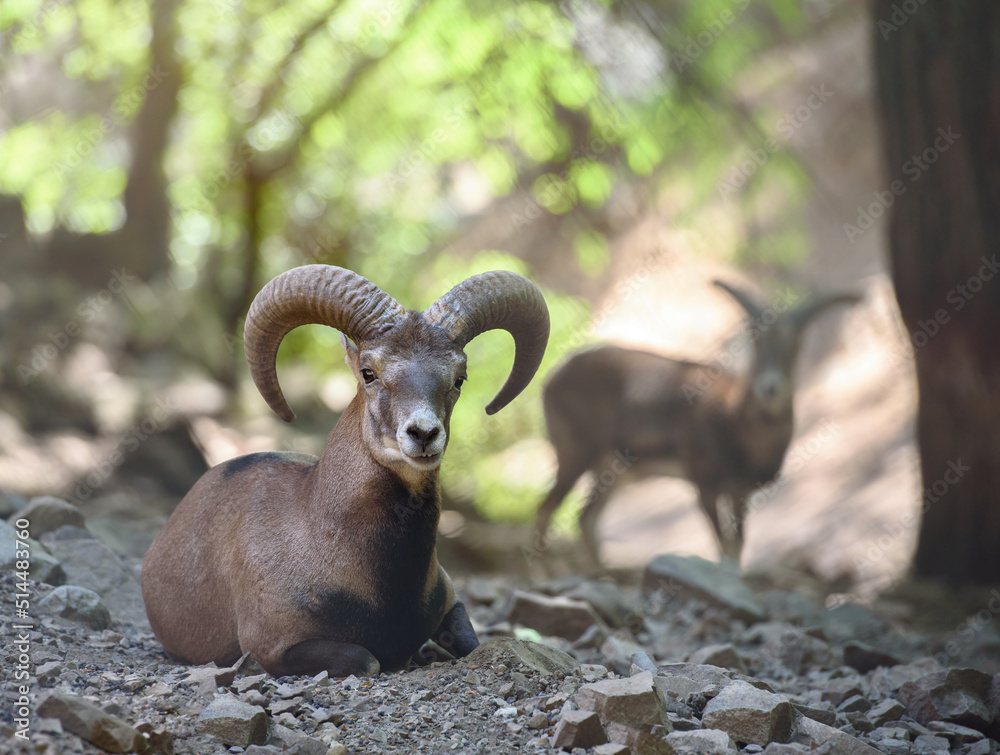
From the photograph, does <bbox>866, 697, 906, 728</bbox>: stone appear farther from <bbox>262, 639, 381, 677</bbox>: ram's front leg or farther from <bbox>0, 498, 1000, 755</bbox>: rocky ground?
<bbox>262, 639, 381, 677</bbox>: ram's front leg

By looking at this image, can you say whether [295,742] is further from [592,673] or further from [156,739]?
[592,673]

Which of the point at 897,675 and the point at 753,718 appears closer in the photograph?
the point at 753,718

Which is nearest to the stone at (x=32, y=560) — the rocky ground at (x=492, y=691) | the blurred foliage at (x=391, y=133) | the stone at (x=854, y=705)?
the rocky ground at (x=492, y=691)

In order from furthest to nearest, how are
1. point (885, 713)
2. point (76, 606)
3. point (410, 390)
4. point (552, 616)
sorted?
point (552, 616), point (76, 606), point (885, 713), point (410, 390)

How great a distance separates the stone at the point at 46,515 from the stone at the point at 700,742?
12.4 ft

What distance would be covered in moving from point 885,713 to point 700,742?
1.34m

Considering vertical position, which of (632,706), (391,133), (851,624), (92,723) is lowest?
(851,624)

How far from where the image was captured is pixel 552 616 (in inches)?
219

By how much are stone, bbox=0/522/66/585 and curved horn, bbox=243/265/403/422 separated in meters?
1.41

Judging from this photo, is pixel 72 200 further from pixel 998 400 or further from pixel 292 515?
pixel 998 400

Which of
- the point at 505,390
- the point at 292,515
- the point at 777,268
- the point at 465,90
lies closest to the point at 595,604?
→ the point at 505,390

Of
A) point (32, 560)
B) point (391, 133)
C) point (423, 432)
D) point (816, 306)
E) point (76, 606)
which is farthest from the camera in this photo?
point (391, 133)

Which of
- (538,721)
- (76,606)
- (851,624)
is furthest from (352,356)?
(851,624)

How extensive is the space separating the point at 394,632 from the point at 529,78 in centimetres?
715
